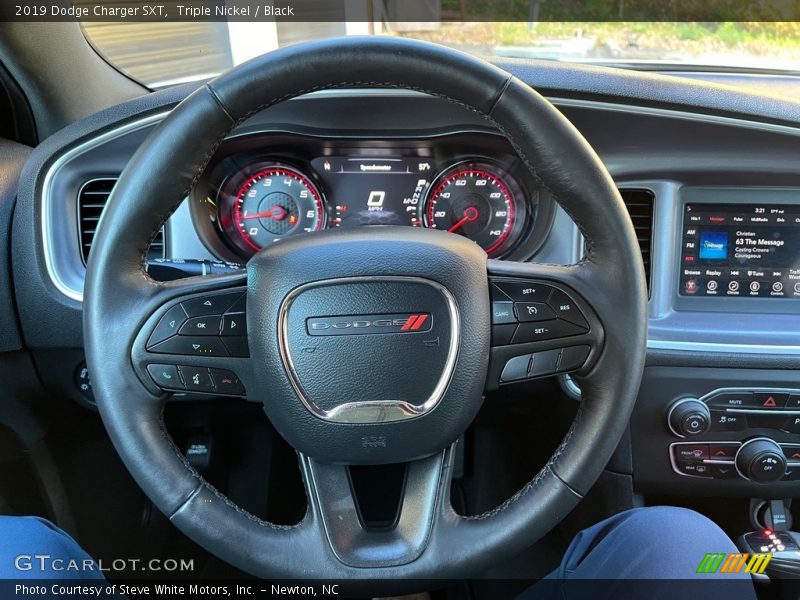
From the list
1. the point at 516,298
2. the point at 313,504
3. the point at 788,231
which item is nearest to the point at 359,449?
the point at 313,504

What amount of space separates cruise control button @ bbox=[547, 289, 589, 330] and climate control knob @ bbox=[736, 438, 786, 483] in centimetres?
76

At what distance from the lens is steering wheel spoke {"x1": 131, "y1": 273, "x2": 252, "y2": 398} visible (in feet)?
3.32

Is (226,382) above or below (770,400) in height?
above

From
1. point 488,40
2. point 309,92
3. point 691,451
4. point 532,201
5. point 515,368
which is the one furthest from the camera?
point 488,40

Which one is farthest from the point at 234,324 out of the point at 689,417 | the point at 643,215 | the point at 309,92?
the point at 689,417

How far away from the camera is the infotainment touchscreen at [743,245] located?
1519 millimetres

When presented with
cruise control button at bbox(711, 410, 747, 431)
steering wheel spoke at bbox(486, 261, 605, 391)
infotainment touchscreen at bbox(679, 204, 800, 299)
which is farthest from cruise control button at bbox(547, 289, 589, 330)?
cruise control button at bbox(711, 410, 747, 431)

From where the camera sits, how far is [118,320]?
1000mm

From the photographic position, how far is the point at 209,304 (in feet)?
3.38

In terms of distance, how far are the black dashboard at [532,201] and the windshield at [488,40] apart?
40cm

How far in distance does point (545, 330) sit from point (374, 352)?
0.80 ft

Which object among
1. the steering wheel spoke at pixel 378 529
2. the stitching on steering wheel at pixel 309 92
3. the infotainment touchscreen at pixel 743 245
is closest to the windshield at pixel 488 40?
the infotainment touchscreen at pixel 743 245

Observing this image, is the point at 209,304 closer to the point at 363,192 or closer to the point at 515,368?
the point at 515,368

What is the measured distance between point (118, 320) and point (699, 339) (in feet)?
3.71
